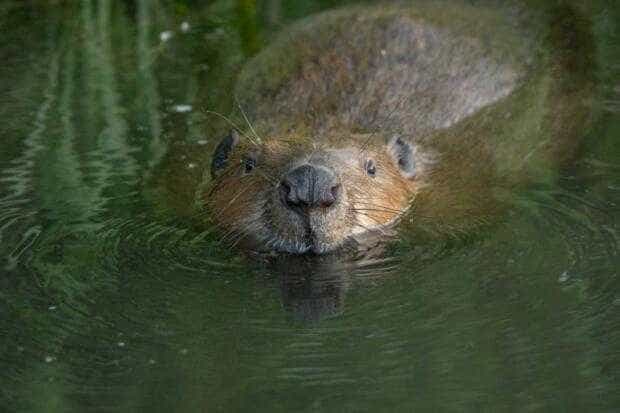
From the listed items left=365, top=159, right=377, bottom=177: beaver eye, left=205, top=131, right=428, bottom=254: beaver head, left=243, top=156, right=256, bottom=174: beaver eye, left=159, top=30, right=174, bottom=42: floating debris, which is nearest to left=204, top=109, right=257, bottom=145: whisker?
left=205, top=131, right=428, bottom=254: beaver head

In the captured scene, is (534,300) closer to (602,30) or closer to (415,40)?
(415,40)

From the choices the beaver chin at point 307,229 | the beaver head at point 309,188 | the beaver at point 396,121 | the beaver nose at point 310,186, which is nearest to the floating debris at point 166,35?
the beaver at point 396,121

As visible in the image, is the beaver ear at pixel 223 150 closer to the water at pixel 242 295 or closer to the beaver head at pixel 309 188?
the beaver head at pixel 309 188

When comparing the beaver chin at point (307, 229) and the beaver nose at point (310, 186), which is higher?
the beaver nose at point (310, 186)

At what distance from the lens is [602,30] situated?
7.58 m

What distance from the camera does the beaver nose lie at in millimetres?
5238

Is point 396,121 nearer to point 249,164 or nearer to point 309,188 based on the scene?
point 249,164

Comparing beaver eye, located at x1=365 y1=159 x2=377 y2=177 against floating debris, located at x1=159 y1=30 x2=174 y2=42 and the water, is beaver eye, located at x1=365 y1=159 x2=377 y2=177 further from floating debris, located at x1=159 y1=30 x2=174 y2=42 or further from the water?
floating debris, located at x1=159 y1=30 x2=174 y2=42

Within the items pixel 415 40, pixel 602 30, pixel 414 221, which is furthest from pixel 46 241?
pixel 602 30

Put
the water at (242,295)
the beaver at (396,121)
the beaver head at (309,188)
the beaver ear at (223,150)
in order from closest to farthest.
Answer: the water at (242,295) < the beaver head at (309,188) < the beaver at (396,121) < the beaver ear at (223,150)

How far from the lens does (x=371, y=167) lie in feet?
19.6

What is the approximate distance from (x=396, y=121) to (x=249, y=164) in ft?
3.11

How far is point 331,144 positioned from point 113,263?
1.21 meters

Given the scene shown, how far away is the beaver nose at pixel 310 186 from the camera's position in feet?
17.2
